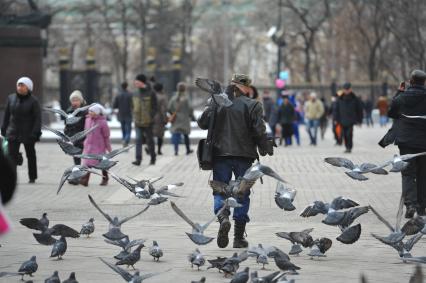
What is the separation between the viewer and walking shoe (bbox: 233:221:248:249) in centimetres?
1130

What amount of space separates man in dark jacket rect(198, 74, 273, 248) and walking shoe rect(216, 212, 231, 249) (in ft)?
0.04

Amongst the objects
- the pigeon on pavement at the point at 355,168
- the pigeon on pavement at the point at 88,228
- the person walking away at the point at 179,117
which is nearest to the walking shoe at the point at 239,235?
the pigeon on pavement at the point at 355,168

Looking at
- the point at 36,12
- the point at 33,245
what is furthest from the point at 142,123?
the point at 36,12

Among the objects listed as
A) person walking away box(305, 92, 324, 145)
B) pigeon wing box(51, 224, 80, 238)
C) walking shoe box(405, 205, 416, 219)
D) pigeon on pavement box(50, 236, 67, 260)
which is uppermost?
pigeon wing box(51, 224, 80, 238)

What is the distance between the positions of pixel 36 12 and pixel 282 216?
76.9 feet

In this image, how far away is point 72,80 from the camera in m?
47.6

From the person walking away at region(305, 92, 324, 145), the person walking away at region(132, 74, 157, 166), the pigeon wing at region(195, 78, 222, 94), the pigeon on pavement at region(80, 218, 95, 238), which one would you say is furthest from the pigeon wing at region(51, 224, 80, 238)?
the person walking away at region(305, 92, 324, 145)

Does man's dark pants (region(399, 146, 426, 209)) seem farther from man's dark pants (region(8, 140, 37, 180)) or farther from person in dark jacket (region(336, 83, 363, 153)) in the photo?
person in dark jacket (region(336, 83, 363, 153))

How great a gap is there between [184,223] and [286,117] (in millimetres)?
19520

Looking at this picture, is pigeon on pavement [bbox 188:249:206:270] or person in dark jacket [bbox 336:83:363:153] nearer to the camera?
pigeon on pavement [bbox 188:249:206:270]

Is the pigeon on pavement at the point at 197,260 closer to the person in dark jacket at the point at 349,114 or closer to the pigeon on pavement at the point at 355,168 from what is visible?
the pigeon on pavement at the point at 355,168

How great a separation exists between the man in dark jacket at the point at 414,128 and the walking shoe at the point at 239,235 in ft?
9.60

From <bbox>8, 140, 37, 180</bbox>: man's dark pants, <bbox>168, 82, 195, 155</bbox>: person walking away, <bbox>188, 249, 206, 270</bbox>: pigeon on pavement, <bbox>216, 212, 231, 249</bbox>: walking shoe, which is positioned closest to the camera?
<bbox>188, 249, 206, 270</bbox>: pigeon on pavement

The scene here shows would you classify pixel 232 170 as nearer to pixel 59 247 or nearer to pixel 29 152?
pixel 59 247
